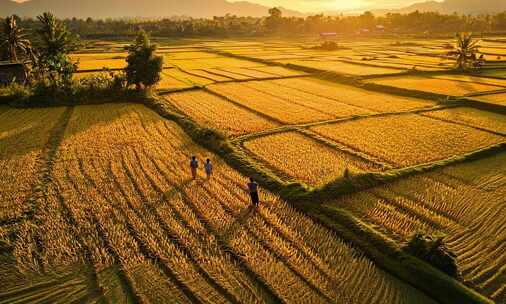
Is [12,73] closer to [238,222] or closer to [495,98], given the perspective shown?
[238,222]

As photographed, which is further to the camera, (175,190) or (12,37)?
(12,37)

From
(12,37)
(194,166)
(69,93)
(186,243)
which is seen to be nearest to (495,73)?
(194,166)

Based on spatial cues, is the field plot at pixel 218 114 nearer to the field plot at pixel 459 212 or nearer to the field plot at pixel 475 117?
the field plot at pixel 459 212

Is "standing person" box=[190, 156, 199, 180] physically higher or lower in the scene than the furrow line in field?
higher

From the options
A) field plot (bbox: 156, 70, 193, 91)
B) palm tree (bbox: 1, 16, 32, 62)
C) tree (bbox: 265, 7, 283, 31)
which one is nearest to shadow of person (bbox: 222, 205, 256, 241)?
field plot (bbox: 156, 70, 193, 91)

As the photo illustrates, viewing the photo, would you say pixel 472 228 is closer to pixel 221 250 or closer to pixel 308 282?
pixel 308 282

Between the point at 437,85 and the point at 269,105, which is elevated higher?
the point at 437,85

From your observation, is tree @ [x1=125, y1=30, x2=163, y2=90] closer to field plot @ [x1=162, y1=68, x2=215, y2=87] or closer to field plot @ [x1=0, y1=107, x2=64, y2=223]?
field plot @ [x1=162, y1=68, x2=215, y2=87]
